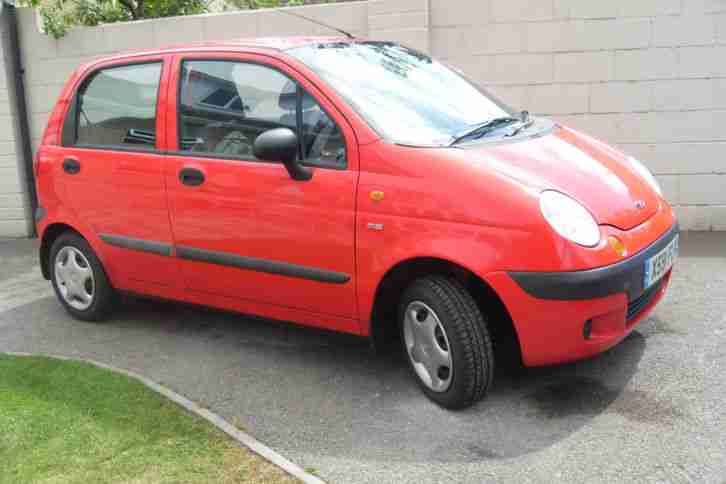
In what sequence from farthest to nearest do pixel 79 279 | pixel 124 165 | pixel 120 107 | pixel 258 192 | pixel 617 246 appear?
pixel 79 279 → pixel 120 107 → pixel 124 165 → pixel 258 192 → pixel 617 246

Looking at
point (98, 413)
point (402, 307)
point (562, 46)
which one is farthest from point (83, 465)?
point (562, 46)

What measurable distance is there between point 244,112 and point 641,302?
7.41 feet

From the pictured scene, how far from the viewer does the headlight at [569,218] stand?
11.7 ft

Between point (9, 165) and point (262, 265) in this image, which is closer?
point (262, 265)

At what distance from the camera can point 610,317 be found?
3709mm

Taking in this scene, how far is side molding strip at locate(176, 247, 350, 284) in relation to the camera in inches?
164

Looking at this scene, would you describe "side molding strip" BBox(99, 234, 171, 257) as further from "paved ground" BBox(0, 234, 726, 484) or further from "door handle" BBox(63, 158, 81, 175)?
"paved ground" BBox(0, 234, 726, 484)

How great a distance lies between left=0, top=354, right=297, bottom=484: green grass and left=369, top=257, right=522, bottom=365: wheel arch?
3.14 ft

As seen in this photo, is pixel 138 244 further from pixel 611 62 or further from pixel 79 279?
pixel 611 62

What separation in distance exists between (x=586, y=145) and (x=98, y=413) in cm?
284

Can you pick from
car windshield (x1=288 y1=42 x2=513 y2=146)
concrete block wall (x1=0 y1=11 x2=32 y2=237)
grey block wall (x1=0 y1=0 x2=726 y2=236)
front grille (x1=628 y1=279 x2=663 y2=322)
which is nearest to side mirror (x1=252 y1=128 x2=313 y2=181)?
car windshield (x1=288 y1=42 x2=513 y2=146)

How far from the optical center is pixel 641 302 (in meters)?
3.94

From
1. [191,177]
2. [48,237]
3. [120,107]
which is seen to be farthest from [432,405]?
[48,237]

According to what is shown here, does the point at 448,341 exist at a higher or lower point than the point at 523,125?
lower
